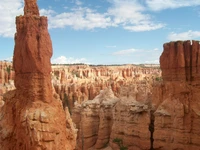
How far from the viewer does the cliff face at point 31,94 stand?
11.1 meters

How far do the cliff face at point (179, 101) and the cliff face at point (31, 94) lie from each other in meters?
10.4

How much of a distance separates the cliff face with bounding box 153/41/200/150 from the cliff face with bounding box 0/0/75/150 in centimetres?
1039

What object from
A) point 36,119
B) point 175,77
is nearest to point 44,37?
point 36,119

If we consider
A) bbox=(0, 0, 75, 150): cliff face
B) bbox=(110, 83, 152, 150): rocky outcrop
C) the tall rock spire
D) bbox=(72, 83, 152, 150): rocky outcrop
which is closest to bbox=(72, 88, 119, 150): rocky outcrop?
bbox=(72, 83, 152, 150): rocky outcrop

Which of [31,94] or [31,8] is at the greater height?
[31,8]

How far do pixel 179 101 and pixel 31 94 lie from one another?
1256cm

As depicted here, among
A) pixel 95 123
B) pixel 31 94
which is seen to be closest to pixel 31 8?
pixel 31 94

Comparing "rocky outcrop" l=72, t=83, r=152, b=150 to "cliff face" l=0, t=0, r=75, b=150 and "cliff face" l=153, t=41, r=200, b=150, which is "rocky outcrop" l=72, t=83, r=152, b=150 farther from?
"cliff face" l=0, t=0, r=75, b=150

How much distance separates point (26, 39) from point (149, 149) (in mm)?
13986

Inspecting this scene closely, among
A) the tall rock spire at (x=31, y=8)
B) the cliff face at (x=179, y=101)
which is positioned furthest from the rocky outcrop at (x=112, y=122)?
the tall rock spire at (x=31, y=8)

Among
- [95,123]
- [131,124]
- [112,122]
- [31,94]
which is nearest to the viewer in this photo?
[31,94]

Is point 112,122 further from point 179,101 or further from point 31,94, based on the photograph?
point 31,94

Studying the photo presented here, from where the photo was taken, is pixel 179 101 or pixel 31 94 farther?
pixel 179 101

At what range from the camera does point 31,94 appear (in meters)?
11.5
